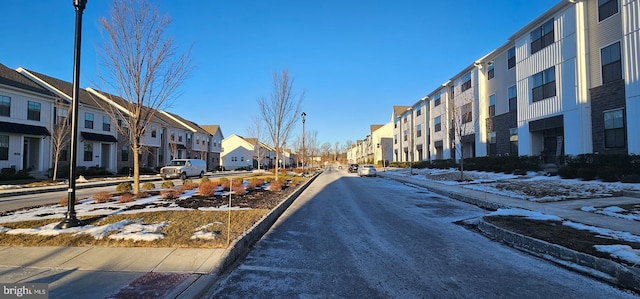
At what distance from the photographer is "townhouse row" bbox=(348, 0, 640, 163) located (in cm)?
1625

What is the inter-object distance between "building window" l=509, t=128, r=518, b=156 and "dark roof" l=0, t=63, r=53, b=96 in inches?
1468

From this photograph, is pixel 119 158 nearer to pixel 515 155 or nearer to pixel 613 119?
pixel 515 155

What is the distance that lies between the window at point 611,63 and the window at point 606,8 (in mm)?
1684

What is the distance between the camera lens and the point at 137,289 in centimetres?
403

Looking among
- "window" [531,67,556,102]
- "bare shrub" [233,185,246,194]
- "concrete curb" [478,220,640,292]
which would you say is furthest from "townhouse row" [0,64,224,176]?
"window" [531,67,556,102]

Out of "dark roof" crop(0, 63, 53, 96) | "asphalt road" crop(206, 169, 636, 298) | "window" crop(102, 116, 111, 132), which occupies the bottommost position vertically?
"asphalt road" crop(206, 169, 636, 298)

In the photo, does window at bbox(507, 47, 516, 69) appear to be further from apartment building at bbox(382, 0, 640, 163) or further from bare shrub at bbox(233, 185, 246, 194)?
bare shrub at bbox(233, 185, 246, 194)

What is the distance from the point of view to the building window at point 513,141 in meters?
25.1

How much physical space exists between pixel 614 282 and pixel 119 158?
4086 cm

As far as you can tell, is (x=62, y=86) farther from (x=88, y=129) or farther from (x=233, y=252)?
(x=233, y=252)

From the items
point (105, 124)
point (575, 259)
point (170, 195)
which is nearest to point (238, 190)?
point (170, 195)

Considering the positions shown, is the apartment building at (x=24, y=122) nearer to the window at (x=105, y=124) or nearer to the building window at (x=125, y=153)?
the window at (x=105, y=124)

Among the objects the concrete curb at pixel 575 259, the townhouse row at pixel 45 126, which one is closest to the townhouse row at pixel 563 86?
the concrete curb at pixel 575 259

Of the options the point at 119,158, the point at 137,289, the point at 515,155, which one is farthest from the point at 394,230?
the point at 119,158
